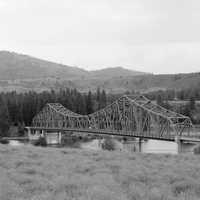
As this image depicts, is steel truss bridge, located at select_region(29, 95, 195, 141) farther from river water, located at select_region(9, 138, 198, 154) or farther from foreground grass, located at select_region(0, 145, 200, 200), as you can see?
foreground grass, located at select_region(0, 145, 200, 200)

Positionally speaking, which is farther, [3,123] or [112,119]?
[112,119]

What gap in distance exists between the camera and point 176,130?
70.9m

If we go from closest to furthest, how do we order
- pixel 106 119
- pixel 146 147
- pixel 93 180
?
1. pixel 93 180
2. pixel 146 147
3. pixel 106 119

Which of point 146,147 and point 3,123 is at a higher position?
point 3,123

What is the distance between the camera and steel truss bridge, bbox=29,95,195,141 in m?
88.8

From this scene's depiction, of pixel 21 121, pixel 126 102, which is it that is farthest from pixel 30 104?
pixel 126 102

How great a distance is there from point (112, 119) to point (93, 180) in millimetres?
99977

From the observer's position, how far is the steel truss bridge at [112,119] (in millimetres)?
88812

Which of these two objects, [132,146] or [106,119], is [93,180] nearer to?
[132,146]

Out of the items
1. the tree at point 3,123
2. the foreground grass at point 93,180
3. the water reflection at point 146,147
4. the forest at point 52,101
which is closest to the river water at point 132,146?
the water reflection at point 146,147

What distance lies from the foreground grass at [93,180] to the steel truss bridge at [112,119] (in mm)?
62726

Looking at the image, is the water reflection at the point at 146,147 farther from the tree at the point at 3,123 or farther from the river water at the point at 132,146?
the tree at the point at 3,123

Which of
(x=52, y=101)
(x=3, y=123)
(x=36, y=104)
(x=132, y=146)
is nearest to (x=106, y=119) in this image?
(x=132, y=146)

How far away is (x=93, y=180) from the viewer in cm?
1189
